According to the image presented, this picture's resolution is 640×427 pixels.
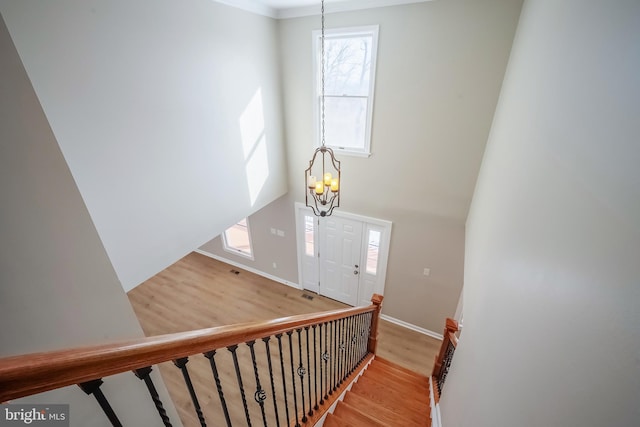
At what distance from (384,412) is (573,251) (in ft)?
7.88

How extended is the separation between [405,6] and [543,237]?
3.30 meters

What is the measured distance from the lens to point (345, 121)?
4.12 metres

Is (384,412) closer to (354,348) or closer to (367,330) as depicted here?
(354,348)

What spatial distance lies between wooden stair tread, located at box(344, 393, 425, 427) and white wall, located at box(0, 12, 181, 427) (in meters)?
1.72

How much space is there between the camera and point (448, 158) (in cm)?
362

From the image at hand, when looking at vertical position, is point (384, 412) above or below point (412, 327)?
above

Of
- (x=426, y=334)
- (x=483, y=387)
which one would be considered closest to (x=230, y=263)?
(x=426, y=334)

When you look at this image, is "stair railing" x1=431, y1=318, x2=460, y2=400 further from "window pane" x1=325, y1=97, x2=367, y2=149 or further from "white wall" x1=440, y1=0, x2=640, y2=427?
"window pane" x1=325, y1=97, x2=367, y2=149

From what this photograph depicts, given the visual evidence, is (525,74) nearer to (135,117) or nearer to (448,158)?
(448,158)

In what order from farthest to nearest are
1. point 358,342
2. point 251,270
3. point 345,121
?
point 251,270 < point 345,121 < point 358,342

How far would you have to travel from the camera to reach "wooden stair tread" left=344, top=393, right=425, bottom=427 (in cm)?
240

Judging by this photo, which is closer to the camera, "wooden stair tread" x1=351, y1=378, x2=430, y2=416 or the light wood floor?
"wooden stair tread" x1=351, y1=378, x2=430, y2=416

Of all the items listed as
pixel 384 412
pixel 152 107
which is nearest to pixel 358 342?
pixel 384 412

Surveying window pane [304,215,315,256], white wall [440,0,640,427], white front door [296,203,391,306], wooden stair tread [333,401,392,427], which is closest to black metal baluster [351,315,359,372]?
wooden stair tread [333,401,392,427]
